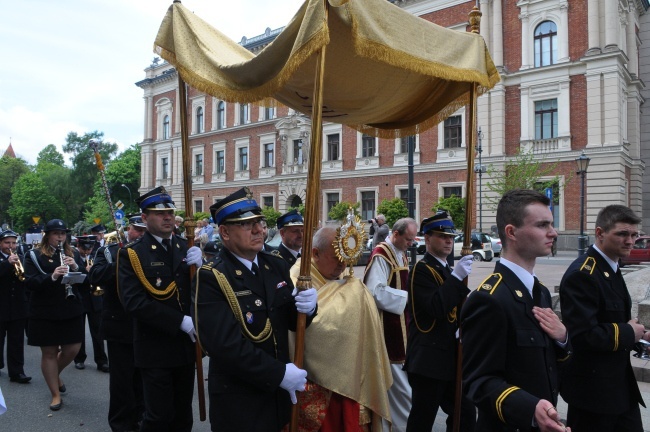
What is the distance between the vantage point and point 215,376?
3.08 metres

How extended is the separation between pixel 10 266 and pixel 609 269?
7.36 m

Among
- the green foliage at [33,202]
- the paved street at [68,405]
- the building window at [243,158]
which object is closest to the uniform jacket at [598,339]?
the paved street at [68,405]

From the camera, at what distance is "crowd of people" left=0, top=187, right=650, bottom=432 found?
98.2 inches

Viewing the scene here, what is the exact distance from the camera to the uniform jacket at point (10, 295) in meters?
7.25

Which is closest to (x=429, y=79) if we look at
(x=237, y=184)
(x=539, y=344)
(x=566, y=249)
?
(x=539, y=344)

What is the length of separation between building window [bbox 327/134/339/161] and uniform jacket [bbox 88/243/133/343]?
1357 inches

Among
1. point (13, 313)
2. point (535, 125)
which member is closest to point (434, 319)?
point (13, 313)

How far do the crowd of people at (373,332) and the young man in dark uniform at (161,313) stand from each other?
0.01 metres

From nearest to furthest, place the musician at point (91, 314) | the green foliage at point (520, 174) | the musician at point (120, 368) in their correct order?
the musician at point (120, 368) → the musician at point (91, 314) → the green foliage at point (520, 174)

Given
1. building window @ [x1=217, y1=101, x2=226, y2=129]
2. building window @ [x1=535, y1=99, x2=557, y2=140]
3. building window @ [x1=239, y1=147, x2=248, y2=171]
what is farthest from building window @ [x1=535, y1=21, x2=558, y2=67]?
building window @ [x1=217, y1=101, x2=226, y2=129]

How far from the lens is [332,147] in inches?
1591

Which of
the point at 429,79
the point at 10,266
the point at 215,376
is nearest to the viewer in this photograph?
the point at 215,376

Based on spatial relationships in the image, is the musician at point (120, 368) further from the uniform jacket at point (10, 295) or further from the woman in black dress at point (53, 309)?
the uniform jacket at point (10, 295)

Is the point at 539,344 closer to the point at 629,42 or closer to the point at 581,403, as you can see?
the point at 581,403
